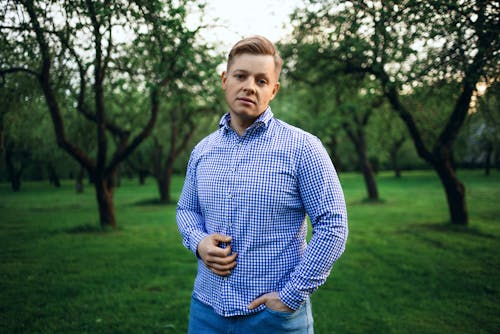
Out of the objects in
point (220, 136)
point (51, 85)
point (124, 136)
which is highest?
point (51, 85)

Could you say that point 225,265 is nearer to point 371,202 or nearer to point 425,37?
point 425,37

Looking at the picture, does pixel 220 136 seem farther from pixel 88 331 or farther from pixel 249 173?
pixel 88 331

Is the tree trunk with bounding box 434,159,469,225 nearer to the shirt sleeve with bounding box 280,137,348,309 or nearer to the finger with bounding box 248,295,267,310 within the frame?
the shirt sleeve with bounding box 280,137,348,309

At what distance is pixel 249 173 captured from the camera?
2.05 meters

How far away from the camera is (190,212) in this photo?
2445 millimetres

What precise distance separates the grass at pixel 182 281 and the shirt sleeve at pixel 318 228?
138 inches

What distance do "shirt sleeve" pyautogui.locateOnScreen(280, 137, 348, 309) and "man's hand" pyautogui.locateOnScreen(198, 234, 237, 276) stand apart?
31 centimetres

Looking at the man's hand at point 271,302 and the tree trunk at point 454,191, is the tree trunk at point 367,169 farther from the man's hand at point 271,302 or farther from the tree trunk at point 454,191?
the man's hand at point 271,302

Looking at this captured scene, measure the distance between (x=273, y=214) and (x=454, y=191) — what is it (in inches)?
472

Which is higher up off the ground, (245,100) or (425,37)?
(425,37)

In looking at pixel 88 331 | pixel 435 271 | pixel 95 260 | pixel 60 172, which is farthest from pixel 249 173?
pixel 60 172

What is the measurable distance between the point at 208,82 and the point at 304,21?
3.18 m

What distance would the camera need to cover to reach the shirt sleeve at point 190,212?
7.61ft

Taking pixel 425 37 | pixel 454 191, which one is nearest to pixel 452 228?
pixel 454 191
